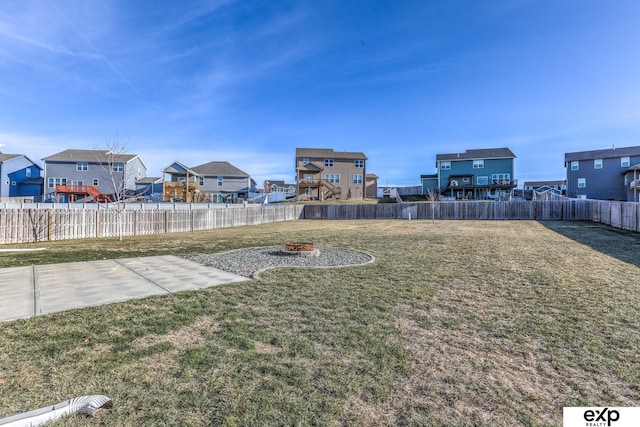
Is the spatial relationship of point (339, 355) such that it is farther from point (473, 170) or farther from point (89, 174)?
point (473, 170)

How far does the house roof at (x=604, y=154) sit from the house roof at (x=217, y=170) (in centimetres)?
4163

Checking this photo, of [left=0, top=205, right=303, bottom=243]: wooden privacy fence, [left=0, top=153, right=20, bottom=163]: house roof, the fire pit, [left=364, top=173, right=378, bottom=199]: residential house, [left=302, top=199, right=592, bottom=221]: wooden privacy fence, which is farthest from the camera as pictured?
[left=364, top=173, right=378, bottom=199]: residential house

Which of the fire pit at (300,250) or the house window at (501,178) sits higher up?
the house window at (501,178)

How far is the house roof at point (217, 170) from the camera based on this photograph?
135 ft

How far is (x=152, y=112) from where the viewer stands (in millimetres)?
24672

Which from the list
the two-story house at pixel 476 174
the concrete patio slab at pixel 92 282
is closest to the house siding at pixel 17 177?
the concrete patio slab at pixel 92 282

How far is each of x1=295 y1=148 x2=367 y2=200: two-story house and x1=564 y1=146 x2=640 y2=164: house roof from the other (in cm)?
2557

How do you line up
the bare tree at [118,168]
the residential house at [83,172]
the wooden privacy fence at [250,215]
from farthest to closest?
the residential house at [83,172], the bare tree at [118,168], the wooden privacy fence at [250,215]

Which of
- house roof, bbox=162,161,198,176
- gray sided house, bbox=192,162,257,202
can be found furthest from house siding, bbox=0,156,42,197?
gray sided house, bbox=192,162,257,202

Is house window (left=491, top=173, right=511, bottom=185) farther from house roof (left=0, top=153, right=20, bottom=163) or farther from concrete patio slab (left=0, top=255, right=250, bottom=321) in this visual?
house roof (left=0, top=153, right=20, bottom=163)

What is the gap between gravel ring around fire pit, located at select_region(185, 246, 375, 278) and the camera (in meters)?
7.51

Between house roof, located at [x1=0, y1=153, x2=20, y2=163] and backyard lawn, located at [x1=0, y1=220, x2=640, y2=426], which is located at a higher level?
house roof, located at [x1=0, y1=153, x2=20, y2=163]

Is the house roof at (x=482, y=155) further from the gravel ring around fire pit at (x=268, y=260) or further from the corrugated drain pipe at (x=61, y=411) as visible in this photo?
the corrugated drain pipe at (x=61, y=411)

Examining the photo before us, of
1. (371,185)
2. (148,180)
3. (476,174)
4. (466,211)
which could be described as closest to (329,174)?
(371,185)
